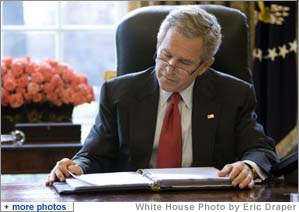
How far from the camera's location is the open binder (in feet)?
5.01

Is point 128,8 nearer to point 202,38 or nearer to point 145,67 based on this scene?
point 145,67

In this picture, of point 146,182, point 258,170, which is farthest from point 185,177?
point 258,170

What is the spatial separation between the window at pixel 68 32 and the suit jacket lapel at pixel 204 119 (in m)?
1.61

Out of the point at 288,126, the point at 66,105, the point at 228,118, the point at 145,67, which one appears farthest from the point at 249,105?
the point at 288,126

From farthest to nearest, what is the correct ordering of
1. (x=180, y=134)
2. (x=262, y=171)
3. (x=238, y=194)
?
(x=180, y=134)
(x=262, y=171)
(x=238, y=194)

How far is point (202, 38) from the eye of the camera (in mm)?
1880

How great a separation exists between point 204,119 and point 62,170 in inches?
20.4

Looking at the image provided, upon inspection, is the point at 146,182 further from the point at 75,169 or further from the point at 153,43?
the point at 153,43

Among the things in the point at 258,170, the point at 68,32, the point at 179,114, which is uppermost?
the point at 68,32

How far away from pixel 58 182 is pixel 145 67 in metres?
0.70

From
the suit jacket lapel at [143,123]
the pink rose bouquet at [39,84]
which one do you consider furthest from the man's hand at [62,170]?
the pink rose bouquet at [39,84]

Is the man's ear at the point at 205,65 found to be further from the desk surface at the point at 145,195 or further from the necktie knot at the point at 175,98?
the desk surface at the point at 145,195

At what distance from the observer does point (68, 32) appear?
11.9 feet

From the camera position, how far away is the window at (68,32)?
141 inches
